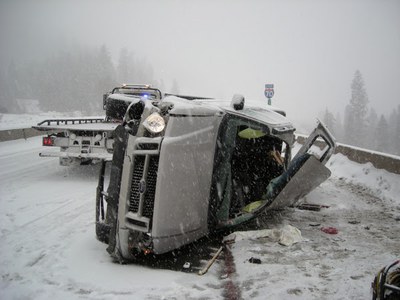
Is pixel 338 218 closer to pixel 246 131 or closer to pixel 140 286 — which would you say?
pixel 246 131

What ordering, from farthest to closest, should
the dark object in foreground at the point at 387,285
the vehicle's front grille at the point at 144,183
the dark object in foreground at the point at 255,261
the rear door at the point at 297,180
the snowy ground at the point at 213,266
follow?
1. the rear door at the point at 297,180
2. the dark object in foreground at the point at 255,261
3. the vehicle's front grille at the point at 144,183
4. the snowy ground at the point at 213,266
5. the dark object in foreground at the point at 387,285

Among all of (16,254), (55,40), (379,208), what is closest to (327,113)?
(379,208)

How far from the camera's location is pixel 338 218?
616 cm

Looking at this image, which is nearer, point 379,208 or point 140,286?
point 140,286

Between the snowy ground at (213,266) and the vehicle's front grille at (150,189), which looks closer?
the snowy ground at (213,266)

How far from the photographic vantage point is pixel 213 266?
4.11 metres

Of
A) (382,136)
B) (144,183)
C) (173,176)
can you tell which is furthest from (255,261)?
(382,136)

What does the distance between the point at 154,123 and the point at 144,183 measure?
660 millimetres

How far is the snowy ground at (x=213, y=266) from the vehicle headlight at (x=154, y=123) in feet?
5.06

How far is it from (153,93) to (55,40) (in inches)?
8168

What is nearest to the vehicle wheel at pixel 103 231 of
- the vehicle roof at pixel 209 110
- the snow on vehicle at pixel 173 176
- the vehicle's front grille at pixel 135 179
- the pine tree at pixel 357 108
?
the snow on vehicle at pixel 173 176

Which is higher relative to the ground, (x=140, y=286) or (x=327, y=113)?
(x=140, y=286)

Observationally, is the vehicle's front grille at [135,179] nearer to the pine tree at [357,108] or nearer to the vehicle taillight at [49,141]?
the vehicle taillight at [49,141]

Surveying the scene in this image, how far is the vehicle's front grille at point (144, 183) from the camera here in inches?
150
